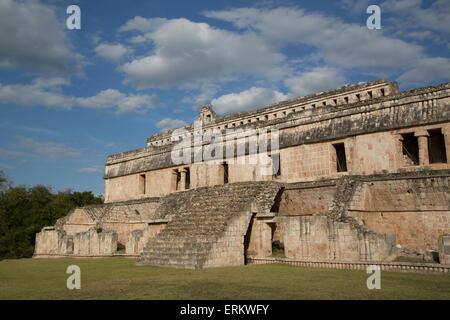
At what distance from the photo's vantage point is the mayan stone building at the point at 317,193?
1060 centimetres

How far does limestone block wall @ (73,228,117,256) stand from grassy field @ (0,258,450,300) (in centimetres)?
681

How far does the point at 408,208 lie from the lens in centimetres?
1149

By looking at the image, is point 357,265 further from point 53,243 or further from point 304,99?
point 304,99

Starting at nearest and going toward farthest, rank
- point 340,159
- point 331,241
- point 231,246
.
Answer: point 331,241 < point 231,246 < point 340,159

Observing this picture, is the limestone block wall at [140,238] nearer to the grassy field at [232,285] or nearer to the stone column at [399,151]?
the grassy field at [232,285]

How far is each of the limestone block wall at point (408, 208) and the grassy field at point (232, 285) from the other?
3.20m

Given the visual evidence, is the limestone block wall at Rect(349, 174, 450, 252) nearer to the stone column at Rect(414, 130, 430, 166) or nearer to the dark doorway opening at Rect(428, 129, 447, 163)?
the stone column at Rect(414, 130, 430, 166)

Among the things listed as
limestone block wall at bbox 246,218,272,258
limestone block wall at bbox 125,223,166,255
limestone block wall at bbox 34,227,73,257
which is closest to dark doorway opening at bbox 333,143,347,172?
limestone block wall at bbox 246,218,272,258

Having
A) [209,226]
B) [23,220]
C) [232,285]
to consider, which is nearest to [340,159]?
[209,226]

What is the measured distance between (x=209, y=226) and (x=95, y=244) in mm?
7694

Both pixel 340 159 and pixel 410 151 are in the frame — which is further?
pixel 340 159
